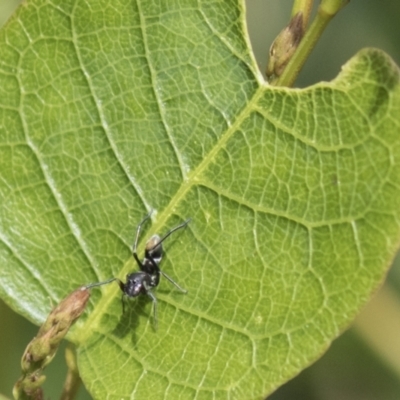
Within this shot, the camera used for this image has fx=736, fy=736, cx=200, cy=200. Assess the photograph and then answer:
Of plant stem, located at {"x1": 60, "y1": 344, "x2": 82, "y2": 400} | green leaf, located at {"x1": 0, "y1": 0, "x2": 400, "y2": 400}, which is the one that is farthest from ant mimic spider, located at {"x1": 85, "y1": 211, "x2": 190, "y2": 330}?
plant stem, located at {"x1": 60, "y1": 344, "x2": 82, "y2": 400}

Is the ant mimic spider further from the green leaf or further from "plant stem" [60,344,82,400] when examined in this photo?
"plant stem" [60,344,82,400]

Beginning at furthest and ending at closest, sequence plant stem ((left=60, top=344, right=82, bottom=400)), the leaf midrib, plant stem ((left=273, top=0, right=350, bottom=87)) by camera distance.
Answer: plant stem ((left=60, top=344, right=82, bottom=400)) < the leaf midrib < plant stem ((left=273, top=0, right=350, bottom=87))

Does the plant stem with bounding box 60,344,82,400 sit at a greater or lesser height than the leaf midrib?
lesser

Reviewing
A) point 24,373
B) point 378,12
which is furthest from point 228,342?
point 378,12

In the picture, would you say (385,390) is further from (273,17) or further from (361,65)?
(361,65)

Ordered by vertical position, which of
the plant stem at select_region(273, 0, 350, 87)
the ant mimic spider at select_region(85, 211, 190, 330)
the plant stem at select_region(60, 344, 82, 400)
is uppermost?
the plant stem at select_region(273, 0, 350, 87)

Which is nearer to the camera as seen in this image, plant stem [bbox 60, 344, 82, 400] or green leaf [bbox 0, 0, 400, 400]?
green leaf [bbox 0, 0, 400, 400]

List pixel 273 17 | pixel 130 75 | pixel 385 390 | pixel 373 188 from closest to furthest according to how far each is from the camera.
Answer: pixel 373 188 < pixel 130 75 < pixel 385 390 < pixel 273 17
